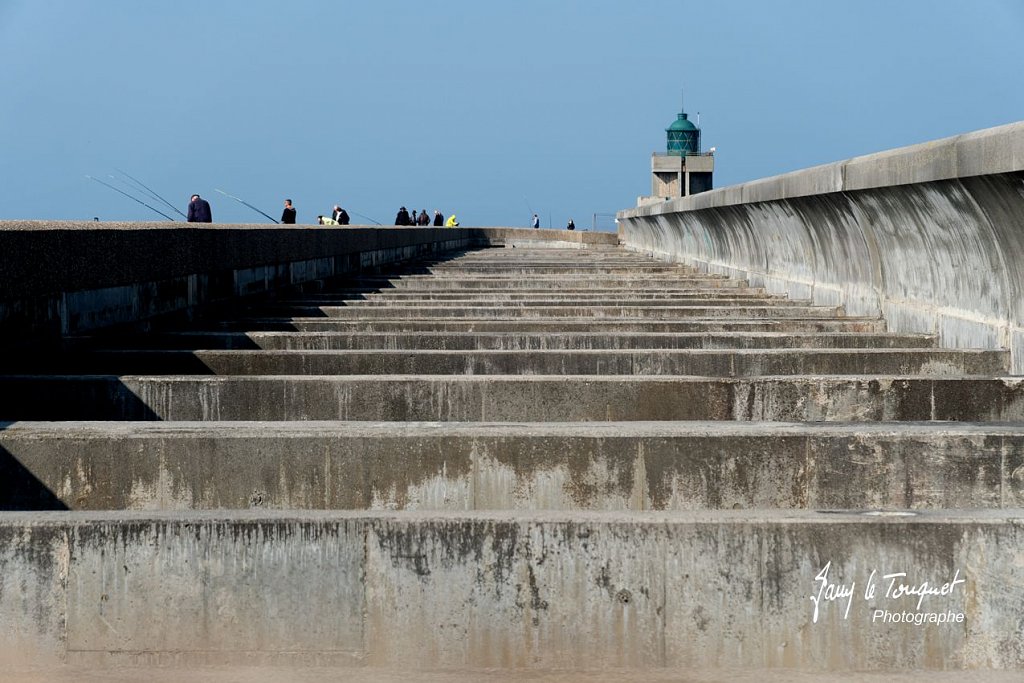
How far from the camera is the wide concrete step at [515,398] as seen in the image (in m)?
6.90

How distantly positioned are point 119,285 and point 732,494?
595cm

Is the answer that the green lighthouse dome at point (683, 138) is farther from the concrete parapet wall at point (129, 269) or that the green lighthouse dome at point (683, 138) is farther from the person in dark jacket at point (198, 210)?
the concrete parapet wall at point (129, 269)

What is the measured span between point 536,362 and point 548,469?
10.3 ft

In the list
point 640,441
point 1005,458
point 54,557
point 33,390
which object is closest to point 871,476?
point 1005,458

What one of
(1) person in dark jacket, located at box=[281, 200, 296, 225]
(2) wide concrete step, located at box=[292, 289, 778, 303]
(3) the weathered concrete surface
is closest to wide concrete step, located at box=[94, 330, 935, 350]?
(2) wide concrete step, located at box=[292, 289, 778, 303]

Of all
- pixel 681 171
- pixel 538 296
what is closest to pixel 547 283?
pixel 538 296

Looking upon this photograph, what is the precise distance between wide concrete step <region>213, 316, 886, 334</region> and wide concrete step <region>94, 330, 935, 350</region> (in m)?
0.91

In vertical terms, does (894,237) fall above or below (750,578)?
above

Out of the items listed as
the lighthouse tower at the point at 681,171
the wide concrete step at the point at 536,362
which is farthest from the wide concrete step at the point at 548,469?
the lighthouse tower at the point at 681,171

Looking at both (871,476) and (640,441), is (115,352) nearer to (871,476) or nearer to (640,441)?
(640,441)

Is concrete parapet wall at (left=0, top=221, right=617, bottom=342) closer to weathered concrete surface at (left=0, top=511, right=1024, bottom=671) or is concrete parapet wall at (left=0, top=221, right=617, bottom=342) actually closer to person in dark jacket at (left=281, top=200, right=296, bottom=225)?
weathered concrete surface at (left=0, top=511, right=1024, bottom=671)

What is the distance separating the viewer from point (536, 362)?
8516 mm

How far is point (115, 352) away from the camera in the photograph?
8430 mm

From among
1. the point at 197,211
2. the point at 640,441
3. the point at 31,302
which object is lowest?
the point at 640,441
